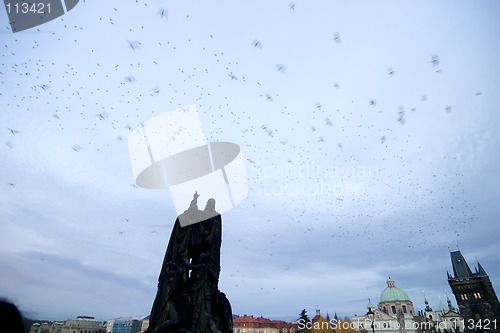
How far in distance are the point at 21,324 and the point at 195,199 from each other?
7698mm

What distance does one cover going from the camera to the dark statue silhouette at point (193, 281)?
8734mm

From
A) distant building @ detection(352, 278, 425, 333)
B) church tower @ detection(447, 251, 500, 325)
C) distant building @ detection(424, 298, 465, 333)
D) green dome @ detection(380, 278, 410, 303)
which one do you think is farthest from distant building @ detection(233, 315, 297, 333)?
church tower @ detection(447, 251, 500, 325)

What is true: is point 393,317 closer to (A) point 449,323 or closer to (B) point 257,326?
(A) point 449,323

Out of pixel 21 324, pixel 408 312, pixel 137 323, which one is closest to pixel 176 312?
pixel 21 324

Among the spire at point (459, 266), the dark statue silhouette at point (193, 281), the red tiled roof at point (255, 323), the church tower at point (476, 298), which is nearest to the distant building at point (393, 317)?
the church tower at point (476, 298)

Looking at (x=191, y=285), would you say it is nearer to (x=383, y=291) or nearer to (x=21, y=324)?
(x=21, y=324)

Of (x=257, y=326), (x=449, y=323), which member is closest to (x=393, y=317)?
(x=449, y=323)

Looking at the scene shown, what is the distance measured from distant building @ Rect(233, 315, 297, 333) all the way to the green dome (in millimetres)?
28340

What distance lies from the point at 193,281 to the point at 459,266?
108170 millimetres

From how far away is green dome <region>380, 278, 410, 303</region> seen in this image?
267ft

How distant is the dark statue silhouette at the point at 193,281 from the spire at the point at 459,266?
104267 millimetres

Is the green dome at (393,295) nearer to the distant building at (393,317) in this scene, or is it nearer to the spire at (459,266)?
the distant building at (393,317)

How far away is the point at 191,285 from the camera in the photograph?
31.7 feet

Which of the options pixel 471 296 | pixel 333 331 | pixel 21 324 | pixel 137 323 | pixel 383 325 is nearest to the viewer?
pixel 21 324
